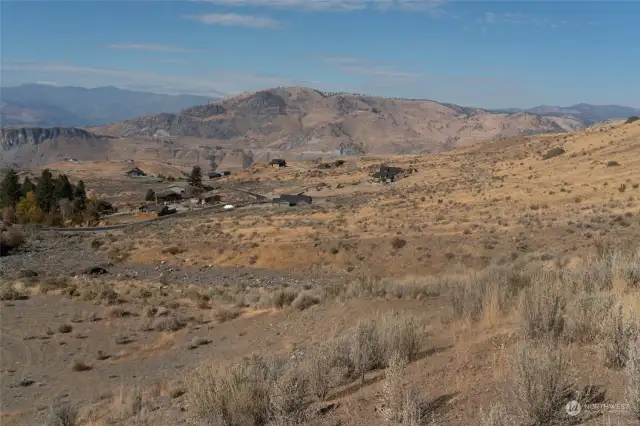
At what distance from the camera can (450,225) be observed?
34.8m

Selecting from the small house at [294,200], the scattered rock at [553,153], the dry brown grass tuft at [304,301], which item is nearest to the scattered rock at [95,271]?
the dry brown grass tuft at [304,301]

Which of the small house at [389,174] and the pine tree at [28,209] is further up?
the small house at [389,174]

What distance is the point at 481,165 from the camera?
81.2 metres

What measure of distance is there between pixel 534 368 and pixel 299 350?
8.33m

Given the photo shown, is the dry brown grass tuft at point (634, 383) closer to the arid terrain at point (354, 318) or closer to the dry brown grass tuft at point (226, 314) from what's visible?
the arid terrain at point (354, 318)

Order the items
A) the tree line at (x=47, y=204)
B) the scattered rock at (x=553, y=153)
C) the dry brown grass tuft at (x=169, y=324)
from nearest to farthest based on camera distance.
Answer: the dry brown grass tuft at (x=169, y=324) → the scattered rock at (x=553, y=153) → the tree line at (x=47, y=204)

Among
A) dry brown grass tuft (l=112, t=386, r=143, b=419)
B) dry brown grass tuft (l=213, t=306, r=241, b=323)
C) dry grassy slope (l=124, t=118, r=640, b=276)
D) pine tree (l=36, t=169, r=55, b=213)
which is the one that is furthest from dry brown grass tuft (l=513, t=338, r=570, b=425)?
pine tree (l=36, t=169, r=55, b=213)

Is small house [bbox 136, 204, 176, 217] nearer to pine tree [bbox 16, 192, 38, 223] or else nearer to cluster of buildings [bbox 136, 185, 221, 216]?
cluster of buildings [bbox 136, 185, 221, 216]

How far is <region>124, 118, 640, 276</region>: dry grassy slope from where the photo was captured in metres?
27.9

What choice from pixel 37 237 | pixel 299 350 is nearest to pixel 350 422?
pixel 299 350

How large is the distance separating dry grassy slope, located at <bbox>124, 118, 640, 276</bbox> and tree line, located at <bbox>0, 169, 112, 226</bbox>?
21.5 meters

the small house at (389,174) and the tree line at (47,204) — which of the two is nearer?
the tree line at (47,204)

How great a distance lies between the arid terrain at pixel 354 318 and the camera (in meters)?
6.23

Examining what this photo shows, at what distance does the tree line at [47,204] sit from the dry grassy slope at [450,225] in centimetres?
2150
